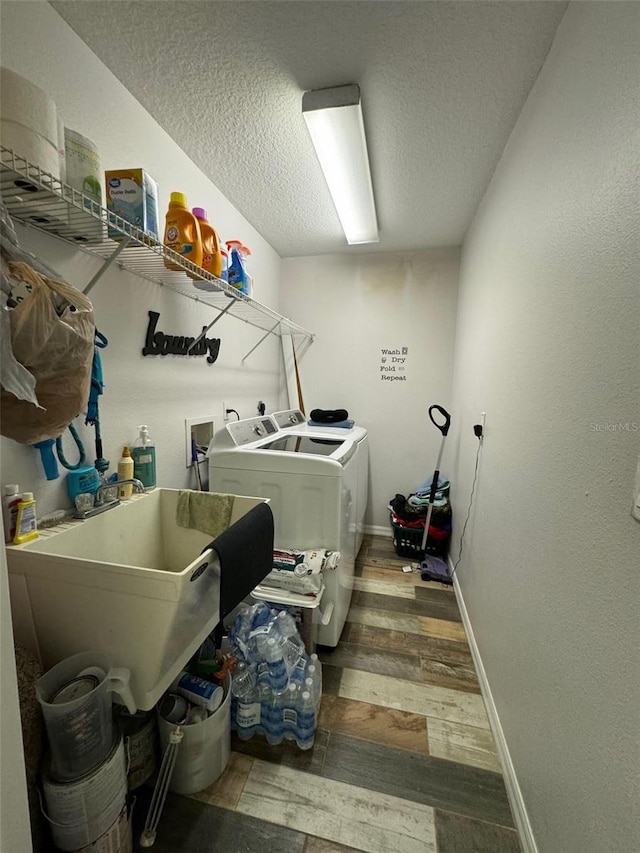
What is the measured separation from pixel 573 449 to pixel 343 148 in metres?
1.69

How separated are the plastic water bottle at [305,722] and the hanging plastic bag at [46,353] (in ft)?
4.49

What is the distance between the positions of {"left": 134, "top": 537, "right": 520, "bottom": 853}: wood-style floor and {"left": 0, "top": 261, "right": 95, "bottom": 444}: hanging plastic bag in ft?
4.52

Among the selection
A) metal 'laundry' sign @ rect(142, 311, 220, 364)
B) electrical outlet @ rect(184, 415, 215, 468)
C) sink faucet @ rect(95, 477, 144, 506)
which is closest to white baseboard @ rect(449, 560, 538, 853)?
sink faucet @ rect(95, 477, 144, 506)

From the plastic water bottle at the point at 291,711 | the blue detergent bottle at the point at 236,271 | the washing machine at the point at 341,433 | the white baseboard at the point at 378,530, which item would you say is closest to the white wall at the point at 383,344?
the white baseboard at the point at 378,530

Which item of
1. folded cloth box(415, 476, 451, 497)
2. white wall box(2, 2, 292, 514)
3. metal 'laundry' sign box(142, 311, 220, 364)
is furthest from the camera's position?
folded cloth box(415, 476, 451, 497)

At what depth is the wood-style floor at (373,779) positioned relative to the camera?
1.11 metres

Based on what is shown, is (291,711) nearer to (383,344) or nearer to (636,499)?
(636,499)

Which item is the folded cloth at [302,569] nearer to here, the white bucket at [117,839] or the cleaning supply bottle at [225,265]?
the white bucket at [117,839]

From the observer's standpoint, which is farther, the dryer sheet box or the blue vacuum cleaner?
the blue vacuum cleaner

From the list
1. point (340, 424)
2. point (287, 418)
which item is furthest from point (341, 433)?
point (287, 418)

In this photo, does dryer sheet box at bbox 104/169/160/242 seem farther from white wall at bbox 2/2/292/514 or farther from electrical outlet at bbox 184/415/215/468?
electrical outlet at bbox 184/415/215/468

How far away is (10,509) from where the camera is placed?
0.95m

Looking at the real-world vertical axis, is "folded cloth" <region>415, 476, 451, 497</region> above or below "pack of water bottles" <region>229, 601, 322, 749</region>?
above

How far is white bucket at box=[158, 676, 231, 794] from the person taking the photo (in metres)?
1.18
